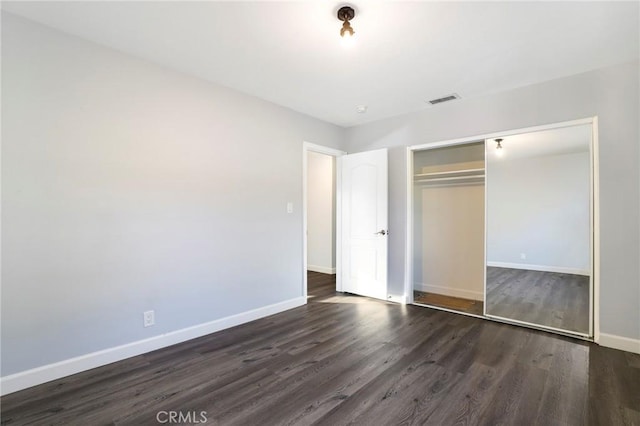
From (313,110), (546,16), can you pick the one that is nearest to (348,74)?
(313,110)

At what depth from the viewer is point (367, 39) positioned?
7.96 ft

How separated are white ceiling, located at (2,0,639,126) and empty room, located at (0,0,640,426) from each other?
0.07 feet

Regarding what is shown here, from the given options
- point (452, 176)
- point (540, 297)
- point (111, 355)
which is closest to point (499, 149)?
point (452, 176)

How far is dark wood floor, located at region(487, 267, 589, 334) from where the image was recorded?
10.5 feet

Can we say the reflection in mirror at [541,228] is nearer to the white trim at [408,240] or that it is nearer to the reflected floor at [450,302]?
the reflected floor at [450,302]

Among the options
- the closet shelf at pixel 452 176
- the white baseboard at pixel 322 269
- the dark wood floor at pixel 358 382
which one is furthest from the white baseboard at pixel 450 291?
the white baseboard at pixel 322 269

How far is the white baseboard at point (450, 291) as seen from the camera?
14.1 feet

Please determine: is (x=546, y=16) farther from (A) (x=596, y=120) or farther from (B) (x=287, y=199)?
(B) (x=287, y=199)

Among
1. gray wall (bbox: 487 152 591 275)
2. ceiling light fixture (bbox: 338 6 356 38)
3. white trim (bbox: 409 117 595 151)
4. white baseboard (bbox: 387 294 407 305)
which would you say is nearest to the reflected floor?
white baseboard (bbox: 387 294 407 305)

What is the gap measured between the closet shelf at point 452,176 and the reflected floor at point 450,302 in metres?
1.74

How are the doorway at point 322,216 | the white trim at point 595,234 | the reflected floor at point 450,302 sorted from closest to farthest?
the white trim at point 595,234
the reflected floor at point 450,302
the doorway at point 322,216

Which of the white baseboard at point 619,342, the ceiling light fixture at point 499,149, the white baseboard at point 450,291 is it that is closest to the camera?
the white baseboard at point 619,342

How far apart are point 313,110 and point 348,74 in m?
1.13

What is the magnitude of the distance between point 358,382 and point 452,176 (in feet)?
10.7
